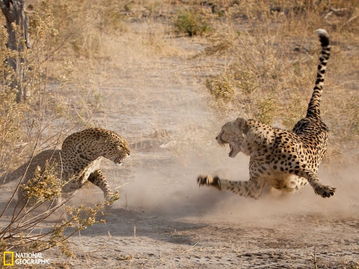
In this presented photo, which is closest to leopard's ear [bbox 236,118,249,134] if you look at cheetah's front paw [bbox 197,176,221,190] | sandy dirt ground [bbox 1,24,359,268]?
cheetah's front paw [bbox 197,176,221,190]

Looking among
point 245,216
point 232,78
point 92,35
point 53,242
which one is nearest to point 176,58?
point 92,35

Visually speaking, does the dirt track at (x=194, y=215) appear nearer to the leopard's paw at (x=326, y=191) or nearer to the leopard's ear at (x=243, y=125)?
the leopard's paw at (x=326, y=191)

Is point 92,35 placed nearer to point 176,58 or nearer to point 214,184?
point 176,58

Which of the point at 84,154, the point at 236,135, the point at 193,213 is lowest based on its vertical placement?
the point at 193,213

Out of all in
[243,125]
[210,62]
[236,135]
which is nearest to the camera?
[243,125]

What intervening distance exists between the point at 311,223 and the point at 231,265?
1482mm

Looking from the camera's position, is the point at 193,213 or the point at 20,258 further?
the point at 193,213

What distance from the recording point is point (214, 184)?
261 inches

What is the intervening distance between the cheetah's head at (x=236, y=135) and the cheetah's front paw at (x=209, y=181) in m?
0.38

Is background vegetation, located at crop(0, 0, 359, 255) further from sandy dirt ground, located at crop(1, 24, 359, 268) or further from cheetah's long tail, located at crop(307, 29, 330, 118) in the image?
cheetah's long tail, located at crop(307, 29, 330, 118)

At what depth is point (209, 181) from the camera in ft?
21.6

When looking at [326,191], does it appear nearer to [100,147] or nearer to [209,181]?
[209,181]

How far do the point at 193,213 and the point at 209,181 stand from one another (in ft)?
1.83

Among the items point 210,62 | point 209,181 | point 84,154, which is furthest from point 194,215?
point 210,62
